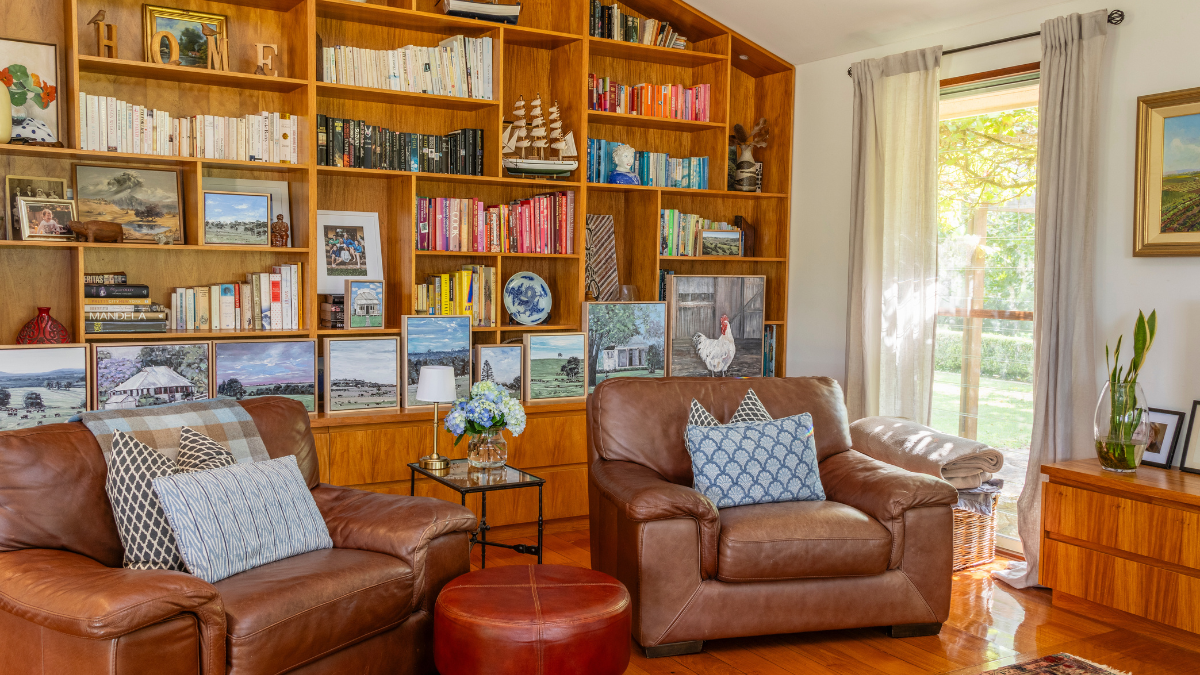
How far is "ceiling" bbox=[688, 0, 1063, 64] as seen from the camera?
4.12 m

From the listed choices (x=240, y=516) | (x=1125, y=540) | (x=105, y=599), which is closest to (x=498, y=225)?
(x=240, y=516)

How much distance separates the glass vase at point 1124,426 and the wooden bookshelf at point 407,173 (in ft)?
6.64

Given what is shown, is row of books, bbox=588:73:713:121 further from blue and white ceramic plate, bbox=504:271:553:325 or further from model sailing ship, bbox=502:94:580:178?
blue and white ceramic plate, bbox=504:271:553:325

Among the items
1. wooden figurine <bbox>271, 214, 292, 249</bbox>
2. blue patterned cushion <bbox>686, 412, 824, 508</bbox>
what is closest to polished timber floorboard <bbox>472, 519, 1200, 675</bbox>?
blue patterned cushion <bbox>686, 412, 824, 508</bbox>

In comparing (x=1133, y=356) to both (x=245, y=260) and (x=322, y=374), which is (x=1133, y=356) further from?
(x=245, y=260)

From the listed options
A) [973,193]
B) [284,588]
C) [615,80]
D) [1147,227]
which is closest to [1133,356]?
[1147,227]

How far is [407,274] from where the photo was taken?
4.18 meters

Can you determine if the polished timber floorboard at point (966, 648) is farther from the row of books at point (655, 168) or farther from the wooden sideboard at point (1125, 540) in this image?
the row of books at point (655, 168)

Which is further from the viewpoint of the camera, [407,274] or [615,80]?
[615,80]

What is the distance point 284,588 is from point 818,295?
3.52 meters

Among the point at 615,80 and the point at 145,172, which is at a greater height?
the point at 615,80

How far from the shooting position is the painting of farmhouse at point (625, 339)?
179 inches

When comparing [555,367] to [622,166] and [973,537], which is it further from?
[973,537]

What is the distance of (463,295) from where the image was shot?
433cm
